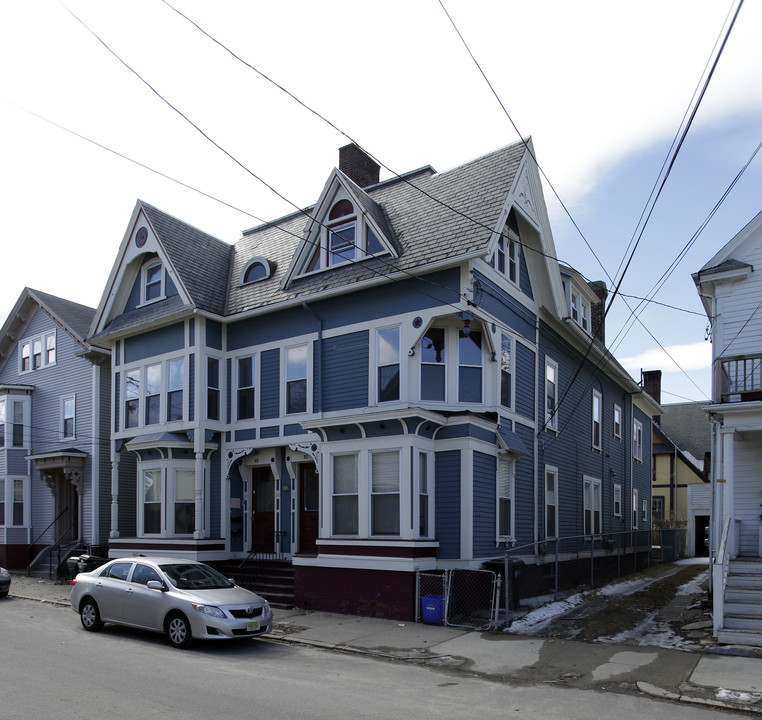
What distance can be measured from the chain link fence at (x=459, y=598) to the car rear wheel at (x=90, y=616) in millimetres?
6118

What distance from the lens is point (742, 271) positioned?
17.2 meters

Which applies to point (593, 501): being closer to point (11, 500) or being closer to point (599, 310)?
point (599, 310)

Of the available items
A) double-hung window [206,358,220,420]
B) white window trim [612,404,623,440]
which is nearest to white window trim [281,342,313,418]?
double-hung window [206,358,220,420]

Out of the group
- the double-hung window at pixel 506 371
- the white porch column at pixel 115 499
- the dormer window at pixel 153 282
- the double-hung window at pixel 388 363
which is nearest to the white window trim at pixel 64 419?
the white porch column at pixel 115 499

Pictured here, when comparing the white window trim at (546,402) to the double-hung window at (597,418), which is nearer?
the white window trim at (546,402)

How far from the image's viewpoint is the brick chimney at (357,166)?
2312 centimetres

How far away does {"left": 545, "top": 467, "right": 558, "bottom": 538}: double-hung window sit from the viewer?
813 inches

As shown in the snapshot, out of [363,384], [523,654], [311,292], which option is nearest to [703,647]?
[523,654]

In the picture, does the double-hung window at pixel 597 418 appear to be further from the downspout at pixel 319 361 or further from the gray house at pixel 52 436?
the gray house at pixel 52 436

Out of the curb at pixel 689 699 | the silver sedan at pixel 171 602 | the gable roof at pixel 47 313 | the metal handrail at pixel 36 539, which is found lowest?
the metal handrail at pixel 36 539

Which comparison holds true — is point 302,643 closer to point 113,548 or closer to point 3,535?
point 113,548

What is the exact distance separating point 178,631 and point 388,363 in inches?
295

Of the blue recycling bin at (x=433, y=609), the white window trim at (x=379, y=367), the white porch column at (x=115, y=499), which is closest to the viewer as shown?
the blue recycling bin at (x=433, y=609)

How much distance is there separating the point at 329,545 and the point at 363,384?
379 centimetres
